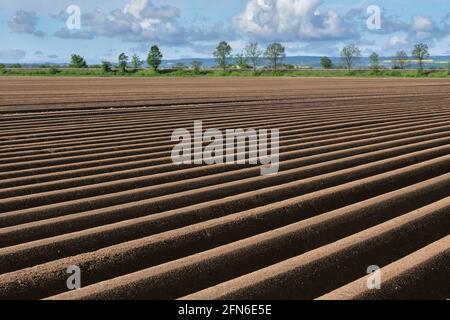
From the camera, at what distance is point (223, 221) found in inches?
140

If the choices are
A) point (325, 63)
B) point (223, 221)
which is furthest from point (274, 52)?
point (223, 221)

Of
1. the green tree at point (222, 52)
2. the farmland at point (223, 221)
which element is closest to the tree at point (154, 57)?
the green tree at point (222, 52)

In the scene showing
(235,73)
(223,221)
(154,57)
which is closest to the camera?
(223,221)

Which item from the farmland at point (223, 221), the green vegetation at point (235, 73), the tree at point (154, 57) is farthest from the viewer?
the tree at point (154, 57)

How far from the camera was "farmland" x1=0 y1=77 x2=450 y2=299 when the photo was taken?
270 centimetres

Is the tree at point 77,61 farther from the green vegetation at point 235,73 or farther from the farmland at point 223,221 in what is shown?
the farmland at point 223,221

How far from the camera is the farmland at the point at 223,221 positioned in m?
2.70

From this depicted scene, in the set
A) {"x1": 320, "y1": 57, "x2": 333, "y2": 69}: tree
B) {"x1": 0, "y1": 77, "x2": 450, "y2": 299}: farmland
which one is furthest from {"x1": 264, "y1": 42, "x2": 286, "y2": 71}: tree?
{"x1": 0, "y1": 77, "x2": 450, "y2": 299}: farmland

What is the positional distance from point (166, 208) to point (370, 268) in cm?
159

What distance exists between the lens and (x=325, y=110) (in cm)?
1157

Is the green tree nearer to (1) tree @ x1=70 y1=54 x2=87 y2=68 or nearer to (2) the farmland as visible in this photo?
(1) tree @ x1=70 y1=54 x2=87 y2=68

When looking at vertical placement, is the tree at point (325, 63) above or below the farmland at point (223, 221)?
above

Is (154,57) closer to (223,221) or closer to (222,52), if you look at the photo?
(222,52)
